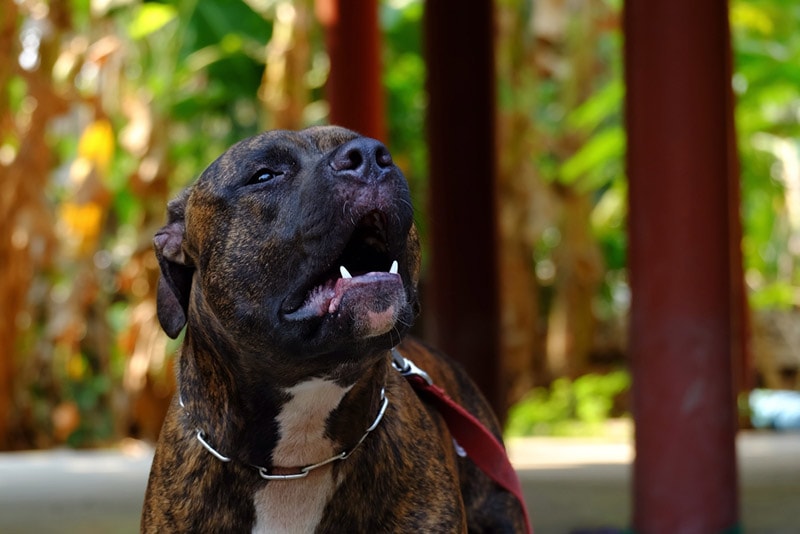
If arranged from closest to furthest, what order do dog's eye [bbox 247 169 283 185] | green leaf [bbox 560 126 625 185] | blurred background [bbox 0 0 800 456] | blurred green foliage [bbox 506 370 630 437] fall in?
dog's eye [bbox 247 169 283 185], blurred background [bbox 0 0 800 456], green leaf [bbox 560 126 625 185], blurred green foliage [bbox 506 370 630 437]

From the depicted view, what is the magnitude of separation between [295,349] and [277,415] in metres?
0.25

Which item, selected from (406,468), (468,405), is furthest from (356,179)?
(468,405)

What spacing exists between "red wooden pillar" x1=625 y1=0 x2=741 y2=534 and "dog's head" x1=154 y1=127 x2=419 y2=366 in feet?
8.27

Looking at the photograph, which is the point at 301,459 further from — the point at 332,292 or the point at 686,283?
the point at 686,283

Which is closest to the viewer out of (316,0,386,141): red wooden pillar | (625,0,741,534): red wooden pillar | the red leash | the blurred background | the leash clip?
the leash clip

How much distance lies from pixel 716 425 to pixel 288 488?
2.81 meters

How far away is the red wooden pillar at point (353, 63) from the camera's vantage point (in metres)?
7.69

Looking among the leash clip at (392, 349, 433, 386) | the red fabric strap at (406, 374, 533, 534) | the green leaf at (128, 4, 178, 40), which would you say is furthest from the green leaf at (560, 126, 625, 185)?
the leash clip at (392, 349, 433, 386)

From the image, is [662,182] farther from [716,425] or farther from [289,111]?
[289,111]

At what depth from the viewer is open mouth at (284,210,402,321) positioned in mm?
2566

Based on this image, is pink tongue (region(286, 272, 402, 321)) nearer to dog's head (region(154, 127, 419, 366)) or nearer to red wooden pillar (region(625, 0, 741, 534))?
dog's head (region(154, 127, 419, 366))

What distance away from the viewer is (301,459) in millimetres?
2822

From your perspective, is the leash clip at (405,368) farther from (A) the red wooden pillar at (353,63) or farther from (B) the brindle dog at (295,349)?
(A) the red wooden pillar at (353,63)

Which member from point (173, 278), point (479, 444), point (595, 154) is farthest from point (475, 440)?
point (595, 154)
